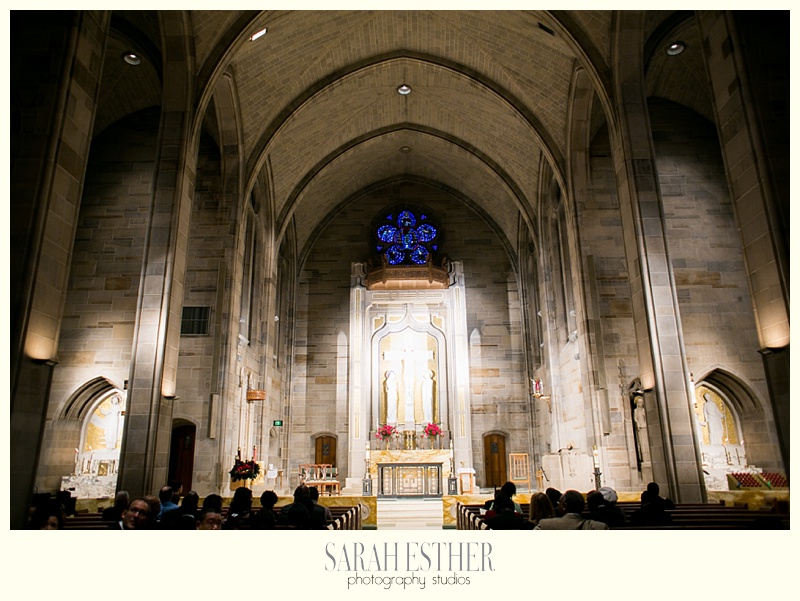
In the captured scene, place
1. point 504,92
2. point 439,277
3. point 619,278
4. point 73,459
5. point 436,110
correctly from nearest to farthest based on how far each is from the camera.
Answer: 1. point 73,459
2. point 619,278
3. point 504,92
4. point 436,110
5. point 439,277

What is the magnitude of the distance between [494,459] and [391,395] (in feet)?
13.6

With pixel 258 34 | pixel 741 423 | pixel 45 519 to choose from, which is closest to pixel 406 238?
pixel 258 34

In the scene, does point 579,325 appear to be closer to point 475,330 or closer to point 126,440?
point 475,330

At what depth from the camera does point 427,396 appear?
790 inches

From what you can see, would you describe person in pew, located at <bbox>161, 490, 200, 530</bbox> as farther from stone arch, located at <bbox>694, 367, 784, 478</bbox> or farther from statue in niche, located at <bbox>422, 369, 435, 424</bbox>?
statue in niche, located at <bbox>422, 369, 435, 424</bbox>

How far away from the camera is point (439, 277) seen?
20328 millimetres

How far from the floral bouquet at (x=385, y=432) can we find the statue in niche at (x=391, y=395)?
0.63 m

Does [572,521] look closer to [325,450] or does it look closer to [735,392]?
[735,392]

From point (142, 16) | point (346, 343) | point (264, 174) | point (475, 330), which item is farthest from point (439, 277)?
point (142, 16)

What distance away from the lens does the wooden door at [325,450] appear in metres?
20.0

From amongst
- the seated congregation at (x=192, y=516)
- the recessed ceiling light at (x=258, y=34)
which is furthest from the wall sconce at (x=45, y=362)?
the recessed ceiling light at (x=258, y=34)

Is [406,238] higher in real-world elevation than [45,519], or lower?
higher

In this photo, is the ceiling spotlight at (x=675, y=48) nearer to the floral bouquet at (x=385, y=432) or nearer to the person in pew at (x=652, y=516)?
the person in pew at (x=652, y=516)

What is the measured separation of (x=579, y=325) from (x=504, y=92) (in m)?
6.49
